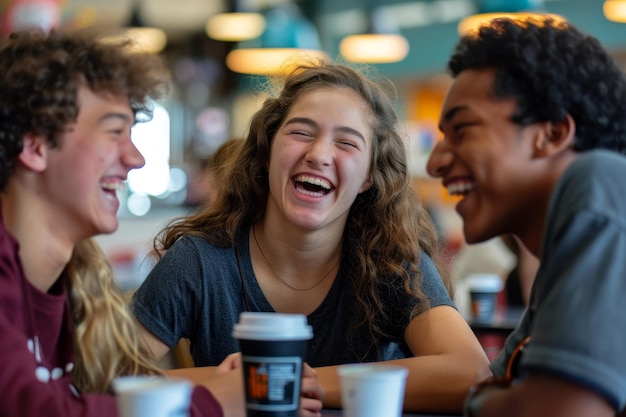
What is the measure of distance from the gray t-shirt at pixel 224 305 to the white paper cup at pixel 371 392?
907mm

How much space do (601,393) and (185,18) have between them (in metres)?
12.6

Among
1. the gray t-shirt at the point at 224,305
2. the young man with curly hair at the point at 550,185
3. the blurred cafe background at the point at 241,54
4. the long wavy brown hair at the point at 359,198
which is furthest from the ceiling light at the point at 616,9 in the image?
the young man with curly hair at the point at 550,185

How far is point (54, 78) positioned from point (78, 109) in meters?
0.07

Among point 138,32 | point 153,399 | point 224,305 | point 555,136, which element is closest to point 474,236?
point 555,136

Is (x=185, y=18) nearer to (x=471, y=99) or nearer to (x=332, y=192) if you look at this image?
(x=332, y=192)

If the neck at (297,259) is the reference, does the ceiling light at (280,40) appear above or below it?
above

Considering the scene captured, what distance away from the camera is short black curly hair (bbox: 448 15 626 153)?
1386mm

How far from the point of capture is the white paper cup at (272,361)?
131 centimetres

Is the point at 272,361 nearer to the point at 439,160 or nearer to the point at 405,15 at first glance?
the point at 439,160

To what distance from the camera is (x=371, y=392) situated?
1.24 metres

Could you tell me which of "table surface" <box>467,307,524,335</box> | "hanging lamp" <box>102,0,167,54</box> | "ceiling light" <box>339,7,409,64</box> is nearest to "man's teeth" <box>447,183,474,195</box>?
"hanging lamp" <box>102,0,167,54</box>

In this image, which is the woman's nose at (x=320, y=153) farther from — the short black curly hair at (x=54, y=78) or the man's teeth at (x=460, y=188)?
the man's teeth at (x=460, y=188)

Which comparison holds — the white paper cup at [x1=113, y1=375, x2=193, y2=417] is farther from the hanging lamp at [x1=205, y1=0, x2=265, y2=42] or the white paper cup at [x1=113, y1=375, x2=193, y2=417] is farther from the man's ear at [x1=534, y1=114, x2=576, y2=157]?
the hanging lamp at [x1=205, y1=0, x2=265, y2=42]

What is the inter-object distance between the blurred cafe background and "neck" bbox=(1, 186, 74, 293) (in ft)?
12.7
